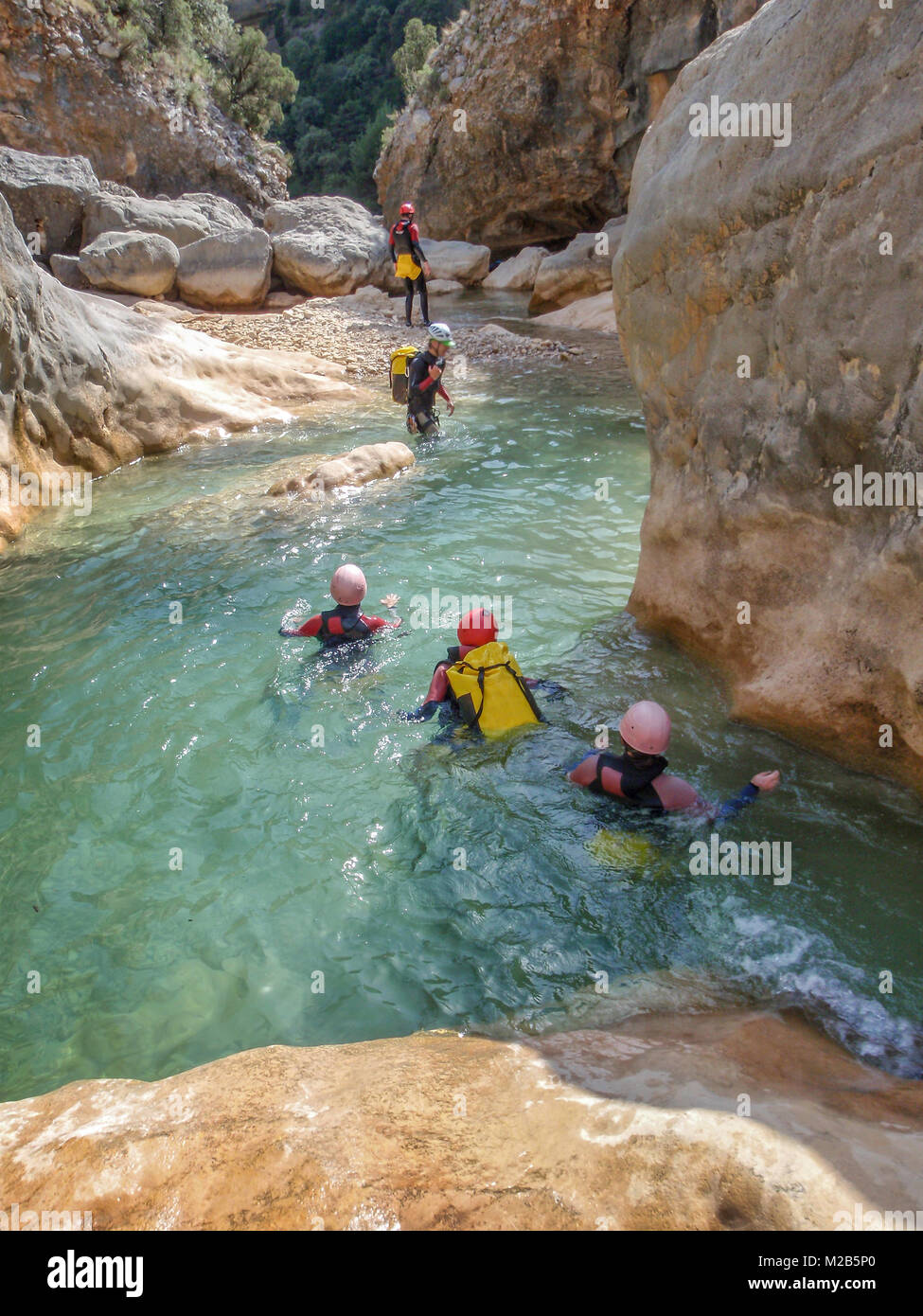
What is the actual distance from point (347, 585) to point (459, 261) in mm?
20468

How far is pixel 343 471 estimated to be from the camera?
403 inches

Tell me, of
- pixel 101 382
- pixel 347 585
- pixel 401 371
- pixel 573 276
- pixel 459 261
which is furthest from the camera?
pixel 459 261

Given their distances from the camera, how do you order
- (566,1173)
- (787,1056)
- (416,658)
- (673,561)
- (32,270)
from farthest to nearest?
(32,270), (416,658), (673,561), (787,1056), (566,1173)

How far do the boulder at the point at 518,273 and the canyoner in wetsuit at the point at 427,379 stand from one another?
41.7ft

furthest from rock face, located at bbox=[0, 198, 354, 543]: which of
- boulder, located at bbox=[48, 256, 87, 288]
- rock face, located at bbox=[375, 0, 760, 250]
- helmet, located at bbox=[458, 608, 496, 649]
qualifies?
rock face, located at bbox=[375, 0, 760, 250]

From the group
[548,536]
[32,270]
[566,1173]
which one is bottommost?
[566,1173]

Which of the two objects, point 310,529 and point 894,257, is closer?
point 894,257

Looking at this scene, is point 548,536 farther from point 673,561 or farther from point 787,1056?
point 787,1056

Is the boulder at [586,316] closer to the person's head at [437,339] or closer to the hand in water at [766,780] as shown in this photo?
the person's head at [437,339]

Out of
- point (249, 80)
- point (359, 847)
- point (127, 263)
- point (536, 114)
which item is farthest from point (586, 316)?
point (249, 80)

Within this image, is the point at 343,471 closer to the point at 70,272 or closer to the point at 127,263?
the point at 127,263
